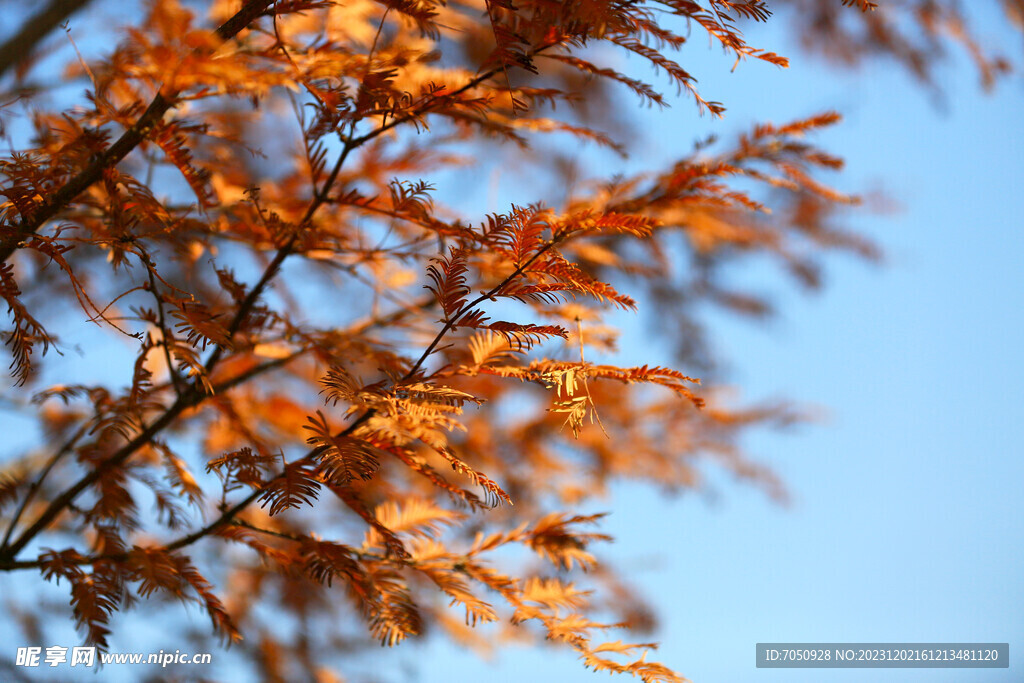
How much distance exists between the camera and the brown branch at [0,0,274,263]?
0.44 meters

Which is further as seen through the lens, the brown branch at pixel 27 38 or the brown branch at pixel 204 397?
the brown branch at pixel 27 38

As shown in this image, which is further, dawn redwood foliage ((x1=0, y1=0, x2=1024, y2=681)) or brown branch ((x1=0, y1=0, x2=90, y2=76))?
brown branch ((x1=0, y1=0, x2=90, y2=76))

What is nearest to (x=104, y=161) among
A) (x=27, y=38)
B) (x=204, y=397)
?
(x=204, y=397)

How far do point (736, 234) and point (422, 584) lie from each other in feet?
3.96

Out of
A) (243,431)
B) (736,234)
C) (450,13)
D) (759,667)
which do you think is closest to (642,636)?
(759,667)

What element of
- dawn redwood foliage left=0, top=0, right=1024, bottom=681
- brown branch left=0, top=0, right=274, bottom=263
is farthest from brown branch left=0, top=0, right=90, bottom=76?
brown branch left=0, top=0, right=274, bottom=263

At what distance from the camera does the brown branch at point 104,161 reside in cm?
44

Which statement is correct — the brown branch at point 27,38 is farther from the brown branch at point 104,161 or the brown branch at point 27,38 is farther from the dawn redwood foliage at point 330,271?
the brown branch at point 104,161

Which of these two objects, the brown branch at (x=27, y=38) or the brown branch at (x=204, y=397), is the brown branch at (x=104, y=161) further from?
the brown branch at (x=27, y=38)

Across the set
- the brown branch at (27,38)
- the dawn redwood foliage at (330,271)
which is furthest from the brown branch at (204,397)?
the brown branch at (27,38)

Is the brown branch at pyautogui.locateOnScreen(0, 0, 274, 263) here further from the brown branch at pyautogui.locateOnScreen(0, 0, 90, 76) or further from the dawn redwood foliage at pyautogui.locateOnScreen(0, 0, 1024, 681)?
the brown branch at pyautogui.locateOnScreen(0, 0, 90, 76)

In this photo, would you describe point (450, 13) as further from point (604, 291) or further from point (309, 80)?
point (604, 291)

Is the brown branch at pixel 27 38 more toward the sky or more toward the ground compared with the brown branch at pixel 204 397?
more toward the sky

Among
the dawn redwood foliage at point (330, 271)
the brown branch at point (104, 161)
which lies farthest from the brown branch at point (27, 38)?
the brown branch at point (104, 161)
